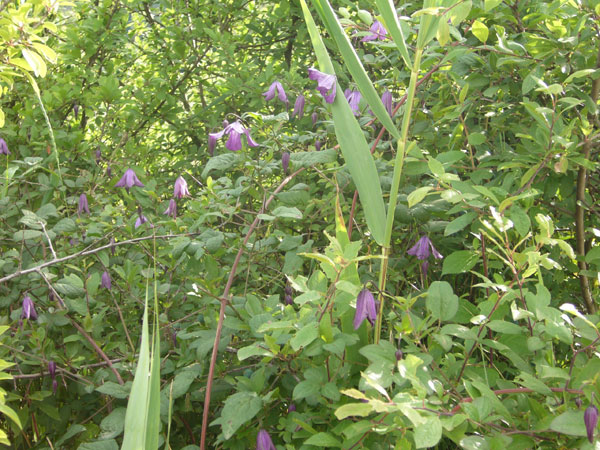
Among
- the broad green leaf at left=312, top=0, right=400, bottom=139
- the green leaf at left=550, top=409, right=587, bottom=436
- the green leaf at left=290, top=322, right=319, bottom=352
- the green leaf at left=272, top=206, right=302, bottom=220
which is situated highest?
the broad green leaf at left=312, top=0, right=400, bottom=139

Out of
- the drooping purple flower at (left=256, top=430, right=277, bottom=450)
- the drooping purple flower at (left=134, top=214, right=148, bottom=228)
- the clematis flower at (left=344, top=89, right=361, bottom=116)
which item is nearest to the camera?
the drooping purple flower at (left=256, top=430, right=277, bottom=450)

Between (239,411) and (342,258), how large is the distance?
1.23ft

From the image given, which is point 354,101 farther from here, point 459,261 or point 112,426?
point 112,426

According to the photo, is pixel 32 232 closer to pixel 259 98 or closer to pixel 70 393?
pixel 70 393

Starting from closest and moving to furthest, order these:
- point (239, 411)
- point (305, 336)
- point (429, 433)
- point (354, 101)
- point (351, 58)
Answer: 1. point (429, 433)
2. point (351, 58)
3. point (305, 336)
4. point (239, 411)
5. point (354, 101)

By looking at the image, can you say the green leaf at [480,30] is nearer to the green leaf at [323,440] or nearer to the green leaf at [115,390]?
the green leaf at [323,440]

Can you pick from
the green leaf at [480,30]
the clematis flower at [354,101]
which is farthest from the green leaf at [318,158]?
the green leaf at [480,30]

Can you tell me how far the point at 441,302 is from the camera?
1.12 metres

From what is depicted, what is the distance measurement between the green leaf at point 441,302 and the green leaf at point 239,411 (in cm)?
37

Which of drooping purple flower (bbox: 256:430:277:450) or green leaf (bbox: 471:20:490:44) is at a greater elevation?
green leaf (bbox: 471:20:490:44)

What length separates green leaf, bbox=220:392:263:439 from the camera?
112 cm

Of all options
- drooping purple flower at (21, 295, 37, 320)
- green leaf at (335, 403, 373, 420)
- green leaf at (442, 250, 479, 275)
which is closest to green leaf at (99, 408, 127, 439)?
drooping purple flower at (21, 295, 37, 320)

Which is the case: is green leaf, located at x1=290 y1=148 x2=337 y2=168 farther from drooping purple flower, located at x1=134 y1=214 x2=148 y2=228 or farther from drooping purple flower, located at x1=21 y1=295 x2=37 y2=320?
drooping purple flower, located at x1=21 y1=295 x2=37 y2=320

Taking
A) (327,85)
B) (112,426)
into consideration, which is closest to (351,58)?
(327,85)
